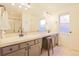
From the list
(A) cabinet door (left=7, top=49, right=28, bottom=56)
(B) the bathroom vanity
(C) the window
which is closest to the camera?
(B) the bathroom vanity

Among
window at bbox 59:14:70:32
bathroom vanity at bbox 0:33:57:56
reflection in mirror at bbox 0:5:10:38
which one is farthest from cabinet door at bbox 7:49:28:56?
window at bbox 59:14:70:32

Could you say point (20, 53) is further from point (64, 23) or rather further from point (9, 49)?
point (64, 23)

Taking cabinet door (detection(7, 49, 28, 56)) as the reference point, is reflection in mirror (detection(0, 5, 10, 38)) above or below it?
above

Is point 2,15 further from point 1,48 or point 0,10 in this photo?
point 1,48

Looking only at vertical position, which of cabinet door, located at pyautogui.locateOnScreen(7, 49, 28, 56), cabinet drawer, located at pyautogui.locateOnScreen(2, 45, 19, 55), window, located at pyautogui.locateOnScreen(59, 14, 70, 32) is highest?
window, located at pyautogui.locateOnScreen(59, 14, 70, 32)

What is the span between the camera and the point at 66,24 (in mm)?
2531

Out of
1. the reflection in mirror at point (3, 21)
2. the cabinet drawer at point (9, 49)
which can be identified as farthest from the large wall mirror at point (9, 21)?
the cabinet drawer at point (9, 49)

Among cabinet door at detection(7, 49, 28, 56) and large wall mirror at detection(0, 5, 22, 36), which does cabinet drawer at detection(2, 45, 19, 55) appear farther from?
large wall mirror at detection(0, 5, 22, 36)

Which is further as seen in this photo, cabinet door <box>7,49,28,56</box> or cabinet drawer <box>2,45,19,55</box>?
cabinet door <box>7,49,28,56</box>

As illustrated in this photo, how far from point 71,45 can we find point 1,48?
178 cm

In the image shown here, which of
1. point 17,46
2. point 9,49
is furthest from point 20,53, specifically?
point 9,49

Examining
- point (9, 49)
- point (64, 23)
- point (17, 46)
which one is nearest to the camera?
point (9, 49)

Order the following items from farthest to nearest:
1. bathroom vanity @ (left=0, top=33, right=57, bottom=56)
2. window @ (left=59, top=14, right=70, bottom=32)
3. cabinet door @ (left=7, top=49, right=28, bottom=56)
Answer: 1. window @ (left=59, top=14, right=70, bottom=32)
2. cabinet door @ (left=7, top=49, right=28, bottom=56)
3. bathroom vanity @ (left=0, top=33, right=57, bottom=56)

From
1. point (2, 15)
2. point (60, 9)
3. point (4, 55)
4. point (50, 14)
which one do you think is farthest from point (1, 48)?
point (60, 9)
